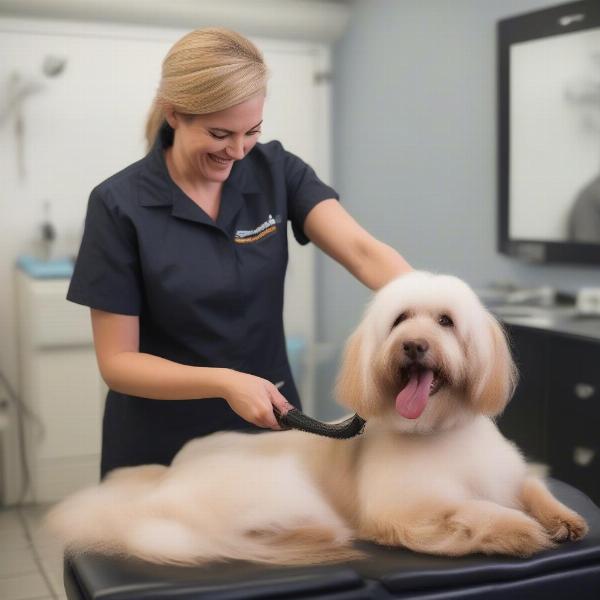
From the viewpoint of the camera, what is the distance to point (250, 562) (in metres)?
1.17

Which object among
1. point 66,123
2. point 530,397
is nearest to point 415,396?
point 530,397

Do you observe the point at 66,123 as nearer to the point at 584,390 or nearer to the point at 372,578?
the point at 584,390

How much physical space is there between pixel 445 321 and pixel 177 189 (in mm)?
595

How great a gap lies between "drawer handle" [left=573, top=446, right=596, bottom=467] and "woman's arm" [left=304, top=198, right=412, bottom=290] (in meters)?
1.22

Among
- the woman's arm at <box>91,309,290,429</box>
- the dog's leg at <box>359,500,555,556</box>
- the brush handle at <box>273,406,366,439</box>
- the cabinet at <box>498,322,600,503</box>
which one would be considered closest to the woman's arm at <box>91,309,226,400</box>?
the woman's arm at <box>91,309,290,429</box>

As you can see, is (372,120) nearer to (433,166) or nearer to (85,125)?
(433,166)

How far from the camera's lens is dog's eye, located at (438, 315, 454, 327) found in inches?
50.6

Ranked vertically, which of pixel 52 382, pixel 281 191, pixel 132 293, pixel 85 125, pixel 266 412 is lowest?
pixel 52 382

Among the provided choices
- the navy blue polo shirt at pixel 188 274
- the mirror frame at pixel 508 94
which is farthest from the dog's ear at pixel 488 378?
the mirror frame at pixel 508 94

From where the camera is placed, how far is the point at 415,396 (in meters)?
1.23

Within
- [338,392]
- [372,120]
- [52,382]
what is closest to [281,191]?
[338,392]

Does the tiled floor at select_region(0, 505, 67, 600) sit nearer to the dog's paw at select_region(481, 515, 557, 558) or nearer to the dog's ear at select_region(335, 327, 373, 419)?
the dog's ear at select_region(335, 327, 373, 419)

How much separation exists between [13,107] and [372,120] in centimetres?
155

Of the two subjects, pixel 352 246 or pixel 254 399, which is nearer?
pixel 254 399
